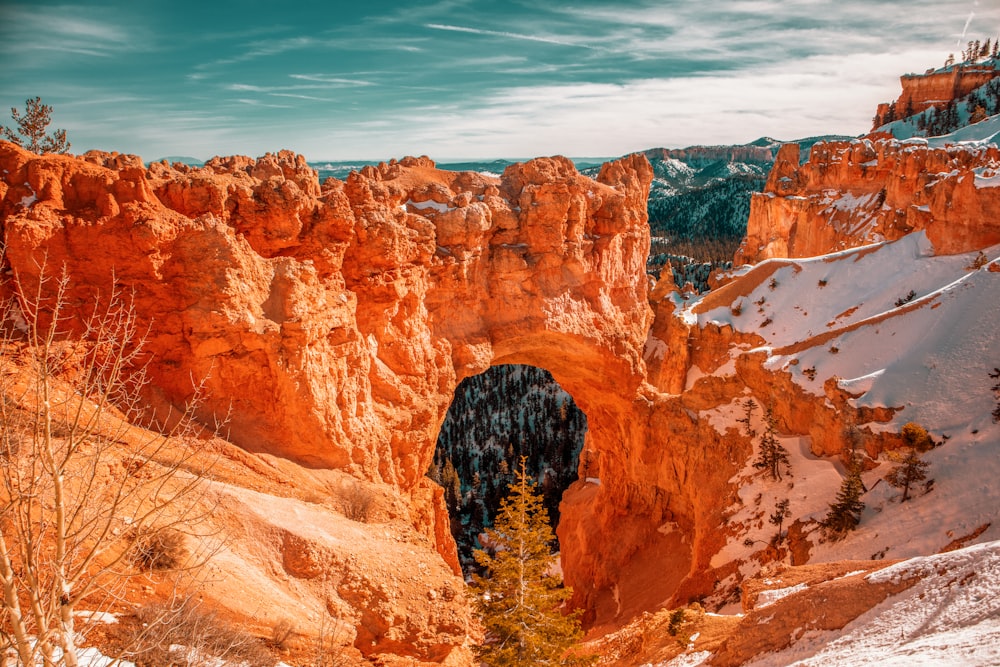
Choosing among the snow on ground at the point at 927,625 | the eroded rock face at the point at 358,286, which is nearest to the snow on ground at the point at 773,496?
the eroded rock face at the point at 358,286

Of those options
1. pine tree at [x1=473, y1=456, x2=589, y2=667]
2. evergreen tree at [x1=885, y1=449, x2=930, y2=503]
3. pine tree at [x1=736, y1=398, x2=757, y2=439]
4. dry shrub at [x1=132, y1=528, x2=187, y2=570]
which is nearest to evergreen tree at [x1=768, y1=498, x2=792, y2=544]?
evergreen tree at [x1=885, y1=449, x2=930, y2=503]

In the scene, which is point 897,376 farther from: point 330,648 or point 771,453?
point 330,648

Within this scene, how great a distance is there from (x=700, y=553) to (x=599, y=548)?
8.56 meters

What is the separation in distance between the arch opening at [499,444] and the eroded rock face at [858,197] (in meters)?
30.0

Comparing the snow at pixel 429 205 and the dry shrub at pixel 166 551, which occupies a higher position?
the snow at pixel 429 205

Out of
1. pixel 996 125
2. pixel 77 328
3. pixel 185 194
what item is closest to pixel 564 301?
pixel 185 194

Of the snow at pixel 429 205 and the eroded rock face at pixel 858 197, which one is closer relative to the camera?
the snow at pixel 429 205

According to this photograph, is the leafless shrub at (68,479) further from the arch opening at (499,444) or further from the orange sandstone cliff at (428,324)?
the arch opening at (499,444)

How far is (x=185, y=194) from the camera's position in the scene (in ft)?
53.9

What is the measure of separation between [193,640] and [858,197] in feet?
168

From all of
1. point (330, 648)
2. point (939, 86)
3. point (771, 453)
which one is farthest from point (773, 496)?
point (939, 86)

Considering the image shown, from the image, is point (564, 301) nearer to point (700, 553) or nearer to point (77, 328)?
point (700, 553)

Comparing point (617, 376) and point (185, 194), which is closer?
point (185, 194)

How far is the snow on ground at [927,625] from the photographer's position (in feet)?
27.5
